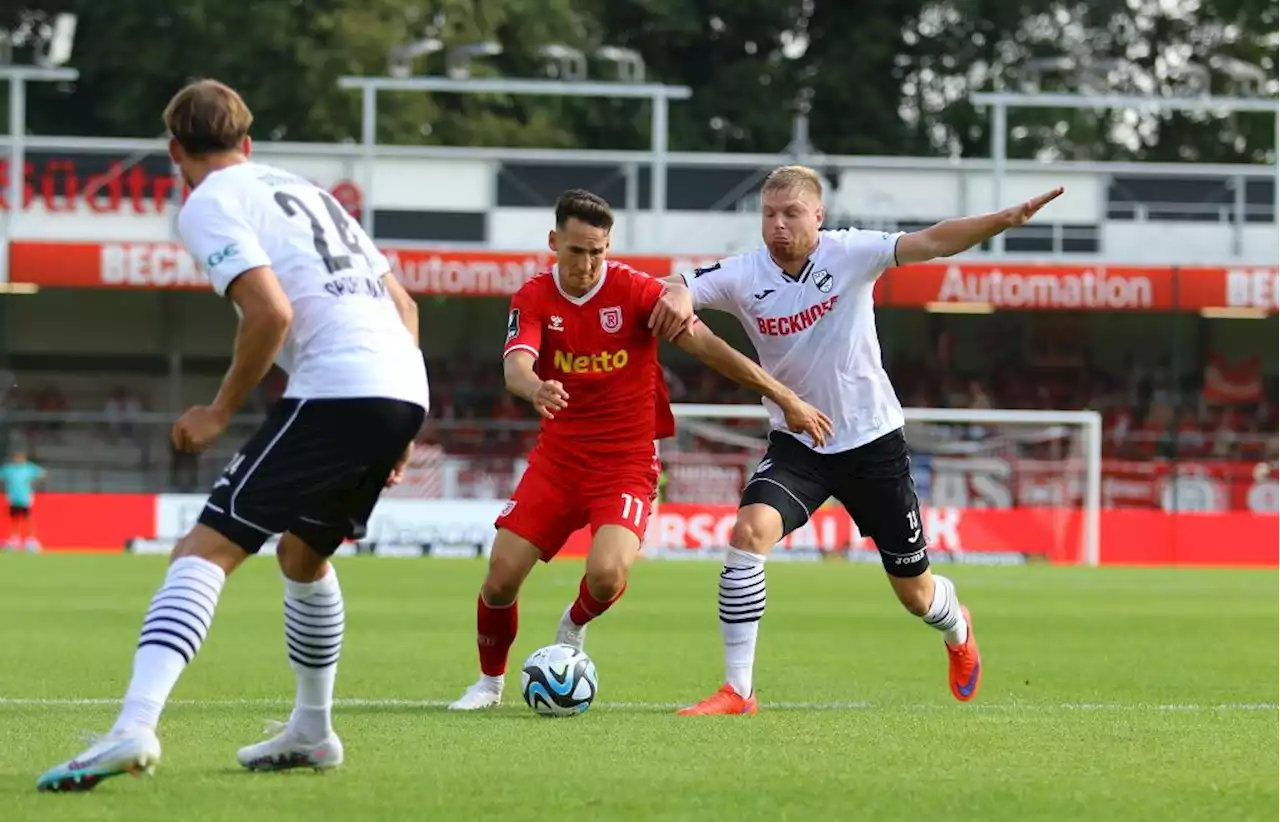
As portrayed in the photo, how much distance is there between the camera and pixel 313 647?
695 cm

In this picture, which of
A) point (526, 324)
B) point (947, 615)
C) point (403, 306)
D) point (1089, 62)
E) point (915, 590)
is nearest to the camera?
point (403, 306)

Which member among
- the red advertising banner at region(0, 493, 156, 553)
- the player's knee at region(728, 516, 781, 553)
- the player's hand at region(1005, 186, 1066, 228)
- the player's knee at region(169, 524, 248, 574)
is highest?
the player's hand at region(1005, 186, 1066, 228)

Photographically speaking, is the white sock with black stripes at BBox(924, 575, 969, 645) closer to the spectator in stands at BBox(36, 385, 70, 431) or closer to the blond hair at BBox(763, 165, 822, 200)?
the blond hair at BBox(763, 165, 822, 200)

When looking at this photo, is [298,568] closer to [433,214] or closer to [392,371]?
[392,371]

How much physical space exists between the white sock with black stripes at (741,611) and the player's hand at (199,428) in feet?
11.6

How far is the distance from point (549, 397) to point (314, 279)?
179 cm

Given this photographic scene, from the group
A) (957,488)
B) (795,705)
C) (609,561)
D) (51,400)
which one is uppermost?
(609,561)

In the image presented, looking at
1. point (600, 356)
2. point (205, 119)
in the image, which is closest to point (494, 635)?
point (600, 356)

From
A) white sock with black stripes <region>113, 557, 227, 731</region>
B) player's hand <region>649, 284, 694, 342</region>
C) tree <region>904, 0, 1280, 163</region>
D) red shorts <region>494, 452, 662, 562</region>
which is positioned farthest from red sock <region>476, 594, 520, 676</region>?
tree <region>904, 0, 1280, 163</region>

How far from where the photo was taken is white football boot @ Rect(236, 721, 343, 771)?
695 cm

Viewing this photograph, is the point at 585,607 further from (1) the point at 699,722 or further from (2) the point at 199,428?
(2) the point at 199,428

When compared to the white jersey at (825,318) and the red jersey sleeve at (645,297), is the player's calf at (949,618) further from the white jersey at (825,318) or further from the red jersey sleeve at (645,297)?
the red jersey sleeve at (645,297)

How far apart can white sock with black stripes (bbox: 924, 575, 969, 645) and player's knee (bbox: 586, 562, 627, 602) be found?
5.00 ft

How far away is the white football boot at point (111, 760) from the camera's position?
6227 mm
